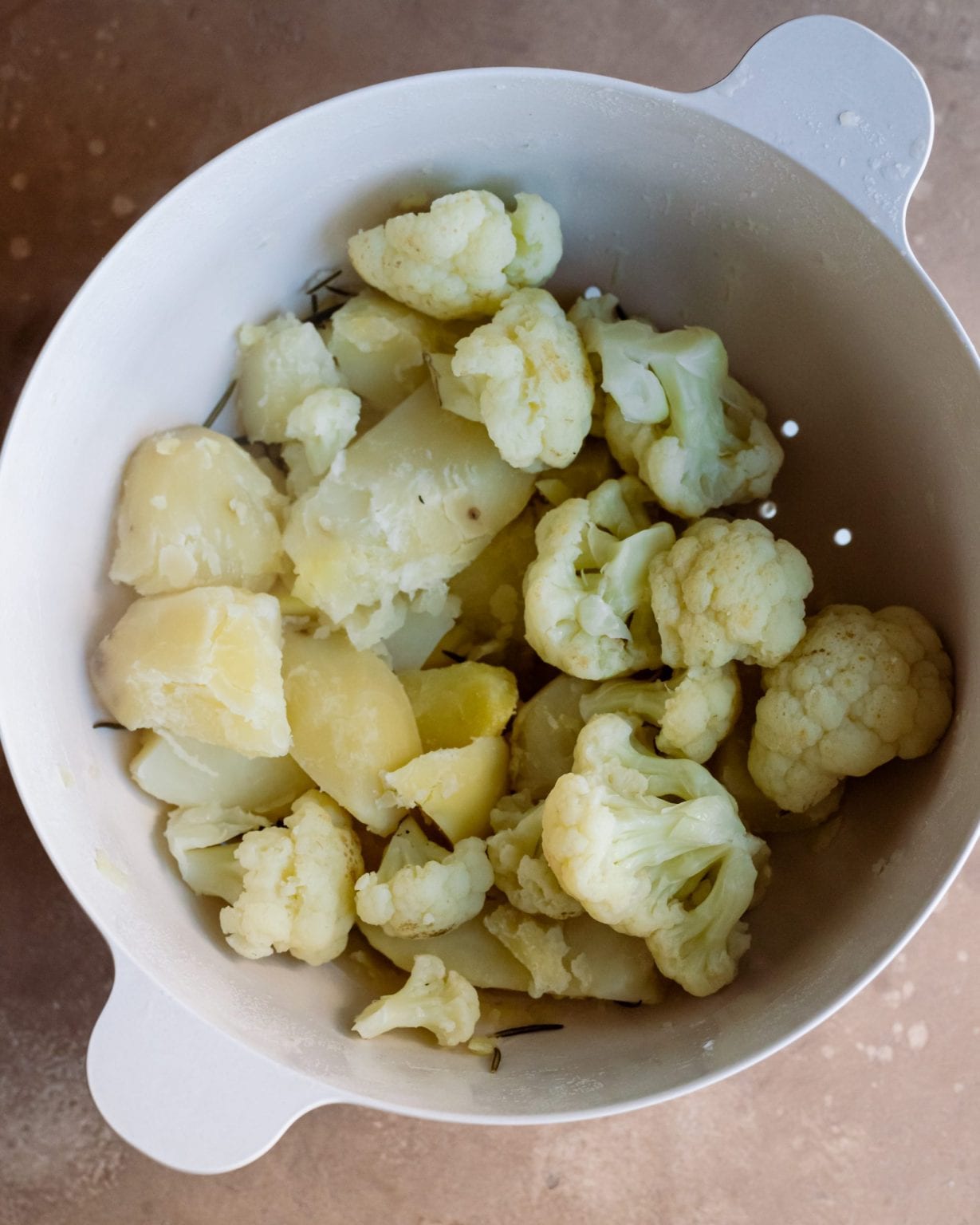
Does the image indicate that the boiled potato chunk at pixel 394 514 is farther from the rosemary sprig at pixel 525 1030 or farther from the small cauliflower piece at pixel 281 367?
the rosemary sprig at pixel 525 1030

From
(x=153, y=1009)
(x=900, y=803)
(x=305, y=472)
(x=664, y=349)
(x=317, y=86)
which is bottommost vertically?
(x=153, y=1009)

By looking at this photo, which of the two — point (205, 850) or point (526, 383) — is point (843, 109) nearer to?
point (526, 383)

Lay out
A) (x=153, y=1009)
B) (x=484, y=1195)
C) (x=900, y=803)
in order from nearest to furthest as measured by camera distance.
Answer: (x=153, y=1009) → (x=900, y=803) → (x=484, y=1195)

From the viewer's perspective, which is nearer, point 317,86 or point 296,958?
point 296,958

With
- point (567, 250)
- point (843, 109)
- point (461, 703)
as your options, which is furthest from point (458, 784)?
point (843, 109)

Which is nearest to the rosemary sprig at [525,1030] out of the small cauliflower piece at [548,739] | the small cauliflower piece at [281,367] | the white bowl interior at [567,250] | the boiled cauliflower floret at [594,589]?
the white bowl interior at [567,250]

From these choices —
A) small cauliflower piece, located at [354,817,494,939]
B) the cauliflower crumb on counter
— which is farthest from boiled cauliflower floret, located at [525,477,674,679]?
small cauliflower piece, located at [354,817,494,939]

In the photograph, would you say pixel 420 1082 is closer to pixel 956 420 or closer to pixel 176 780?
pixel 176 780

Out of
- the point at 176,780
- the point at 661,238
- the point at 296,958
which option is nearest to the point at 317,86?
the point at 661,238
